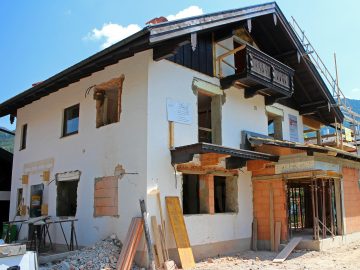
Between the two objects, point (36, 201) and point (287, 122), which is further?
point (287, 122)

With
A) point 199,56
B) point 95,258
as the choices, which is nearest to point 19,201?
point 95,258

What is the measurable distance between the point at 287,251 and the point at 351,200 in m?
4.57

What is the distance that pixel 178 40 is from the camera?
1008 centimetres

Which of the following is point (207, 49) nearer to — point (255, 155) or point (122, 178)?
Result: point (255, 155)

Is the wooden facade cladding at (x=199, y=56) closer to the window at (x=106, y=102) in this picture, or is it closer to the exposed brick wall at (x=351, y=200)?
the window at (x=106, y=102)

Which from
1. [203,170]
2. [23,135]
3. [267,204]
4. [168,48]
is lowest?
[267,204]

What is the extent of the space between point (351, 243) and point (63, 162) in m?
10.5

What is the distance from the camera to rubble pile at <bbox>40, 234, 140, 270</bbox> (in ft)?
29.6

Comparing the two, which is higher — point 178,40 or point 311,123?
point 178,40

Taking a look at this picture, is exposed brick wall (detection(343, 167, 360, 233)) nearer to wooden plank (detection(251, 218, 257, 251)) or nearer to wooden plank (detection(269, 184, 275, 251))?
wooden plank (detection(269, 184, 275, 251))

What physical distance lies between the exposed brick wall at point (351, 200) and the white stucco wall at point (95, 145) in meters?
8.26

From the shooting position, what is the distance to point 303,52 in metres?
15.1

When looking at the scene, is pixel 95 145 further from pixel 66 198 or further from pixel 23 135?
pixel 23 135

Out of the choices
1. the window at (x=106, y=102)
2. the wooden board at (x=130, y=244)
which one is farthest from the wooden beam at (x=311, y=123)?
the wooden board at (x=130, y=244)
